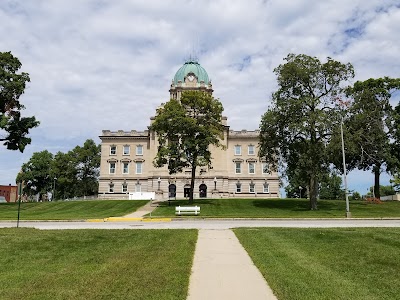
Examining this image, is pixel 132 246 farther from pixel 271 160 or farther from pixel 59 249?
pixel 271 160

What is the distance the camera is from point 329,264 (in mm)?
8867

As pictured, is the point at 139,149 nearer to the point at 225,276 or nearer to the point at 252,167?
the point at 252,167

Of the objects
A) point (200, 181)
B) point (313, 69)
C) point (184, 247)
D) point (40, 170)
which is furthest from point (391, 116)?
point (40, 170)

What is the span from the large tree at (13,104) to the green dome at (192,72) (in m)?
36.9

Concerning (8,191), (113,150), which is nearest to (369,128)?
(113,150)

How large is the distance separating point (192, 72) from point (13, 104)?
39059mm

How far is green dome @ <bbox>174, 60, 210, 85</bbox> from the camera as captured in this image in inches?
Result: 2951

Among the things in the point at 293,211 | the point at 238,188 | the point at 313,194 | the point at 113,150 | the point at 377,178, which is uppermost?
the point at 113,150

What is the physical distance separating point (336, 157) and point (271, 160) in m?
6.49

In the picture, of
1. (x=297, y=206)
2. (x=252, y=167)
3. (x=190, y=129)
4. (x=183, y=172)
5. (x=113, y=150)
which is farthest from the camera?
(x=113, y=150)

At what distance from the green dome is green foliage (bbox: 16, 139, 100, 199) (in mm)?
22718

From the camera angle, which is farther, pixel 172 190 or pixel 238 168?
pixel 238 168

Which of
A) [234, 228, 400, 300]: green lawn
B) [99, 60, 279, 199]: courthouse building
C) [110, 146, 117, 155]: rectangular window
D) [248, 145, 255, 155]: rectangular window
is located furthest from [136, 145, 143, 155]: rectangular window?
[234, 228, 400, 300]: green lawn

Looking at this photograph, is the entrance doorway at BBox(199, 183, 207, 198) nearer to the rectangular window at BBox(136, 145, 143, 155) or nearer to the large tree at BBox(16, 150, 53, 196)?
the rectangular window at BBox(136, 145, 143, 155)
